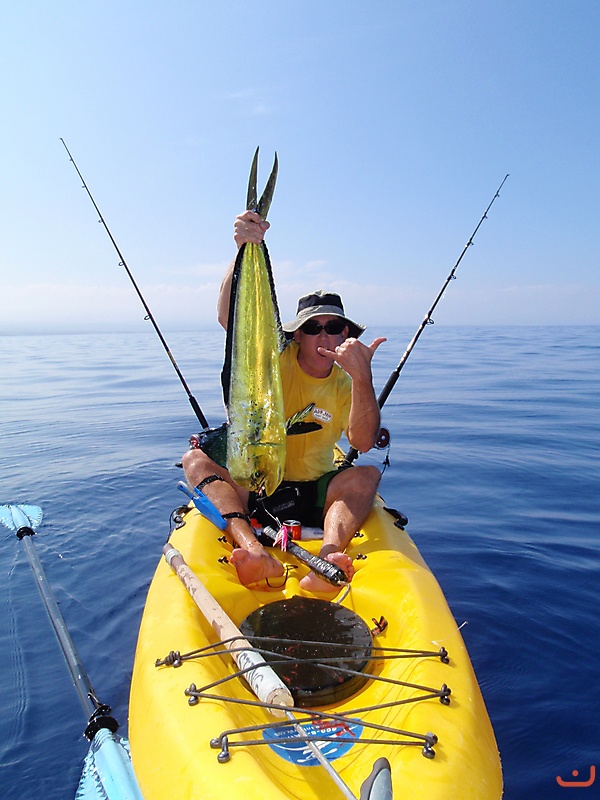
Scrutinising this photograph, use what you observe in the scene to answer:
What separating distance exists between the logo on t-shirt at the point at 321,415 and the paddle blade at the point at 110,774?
2410 millimetres

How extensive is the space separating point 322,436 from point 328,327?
0.88 meters

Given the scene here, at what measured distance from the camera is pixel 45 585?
14.0ft

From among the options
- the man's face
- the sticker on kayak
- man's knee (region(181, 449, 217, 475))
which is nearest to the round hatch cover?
the sticker on kayak

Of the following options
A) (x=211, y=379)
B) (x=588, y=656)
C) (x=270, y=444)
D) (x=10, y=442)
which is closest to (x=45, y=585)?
(x=270, y=444)

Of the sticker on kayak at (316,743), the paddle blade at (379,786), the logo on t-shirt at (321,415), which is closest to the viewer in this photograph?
the paddle blade at (379,786)

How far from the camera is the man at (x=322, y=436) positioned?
3611 mm

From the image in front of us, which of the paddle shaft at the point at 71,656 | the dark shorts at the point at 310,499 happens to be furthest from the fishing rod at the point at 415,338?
the paddle shaft at the point at 71,656

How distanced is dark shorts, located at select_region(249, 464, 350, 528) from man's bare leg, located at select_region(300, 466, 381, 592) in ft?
0.23

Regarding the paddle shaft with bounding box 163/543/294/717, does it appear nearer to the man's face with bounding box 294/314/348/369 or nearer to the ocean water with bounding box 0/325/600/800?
the ocean water with bounding box 0/325/600/800

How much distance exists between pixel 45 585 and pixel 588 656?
4.20 meters

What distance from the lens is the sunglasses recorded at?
3.99 metres

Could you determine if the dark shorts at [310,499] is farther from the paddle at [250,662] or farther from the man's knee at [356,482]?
the paddle at [250,662]

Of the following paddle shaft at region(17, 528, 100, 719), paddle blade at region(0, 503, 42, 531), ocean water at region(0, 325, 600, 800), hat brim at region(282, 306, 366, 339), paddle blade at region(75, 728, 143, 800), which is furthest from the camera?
paddle blade at region(0, 503, 42, 531)
